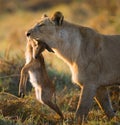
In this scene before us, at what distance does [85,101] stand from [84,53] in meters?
0.77

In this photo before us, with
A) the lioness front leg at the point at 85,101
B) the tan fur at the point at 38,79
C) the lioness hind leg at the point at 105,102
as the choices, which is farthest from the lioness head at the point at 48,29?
the lioness hind leg at the point at 105,102

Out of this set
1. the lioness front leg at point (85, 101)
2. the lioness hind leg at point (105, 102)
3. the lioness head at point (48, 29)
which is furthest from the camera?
the lioness hind leg at point (105, 102)

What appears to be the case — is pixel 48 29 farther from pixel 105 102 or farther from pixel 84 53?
pixel 105 102

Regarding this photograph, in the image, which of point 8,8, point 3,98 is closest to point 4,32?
point 8,8

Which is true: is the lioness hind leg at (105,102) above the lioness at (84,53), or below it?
below

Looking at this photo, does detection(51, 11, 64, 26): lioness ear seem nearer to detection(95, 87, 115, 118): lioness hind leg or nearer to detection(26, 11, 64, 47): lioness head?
detection(26, 11, 64, 47): lioness head

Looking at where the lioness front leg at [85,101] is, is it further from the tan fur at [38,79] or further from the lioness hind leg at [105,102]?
the lioness hind leg at [105,102]

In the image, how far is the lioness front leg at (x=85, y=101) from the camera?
11.6 meters

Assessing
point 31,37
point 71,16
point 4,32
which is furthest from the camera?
point 71,16

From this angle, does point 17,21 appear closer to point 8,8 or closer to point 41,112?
point 8,8

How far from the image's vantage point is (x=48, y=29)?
11477 millimetres

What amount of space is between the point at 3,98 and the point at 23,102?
37 centimetres

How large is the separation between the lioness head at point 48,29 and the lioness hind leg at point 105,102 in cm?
134

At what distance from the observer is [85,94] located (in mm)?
11625
